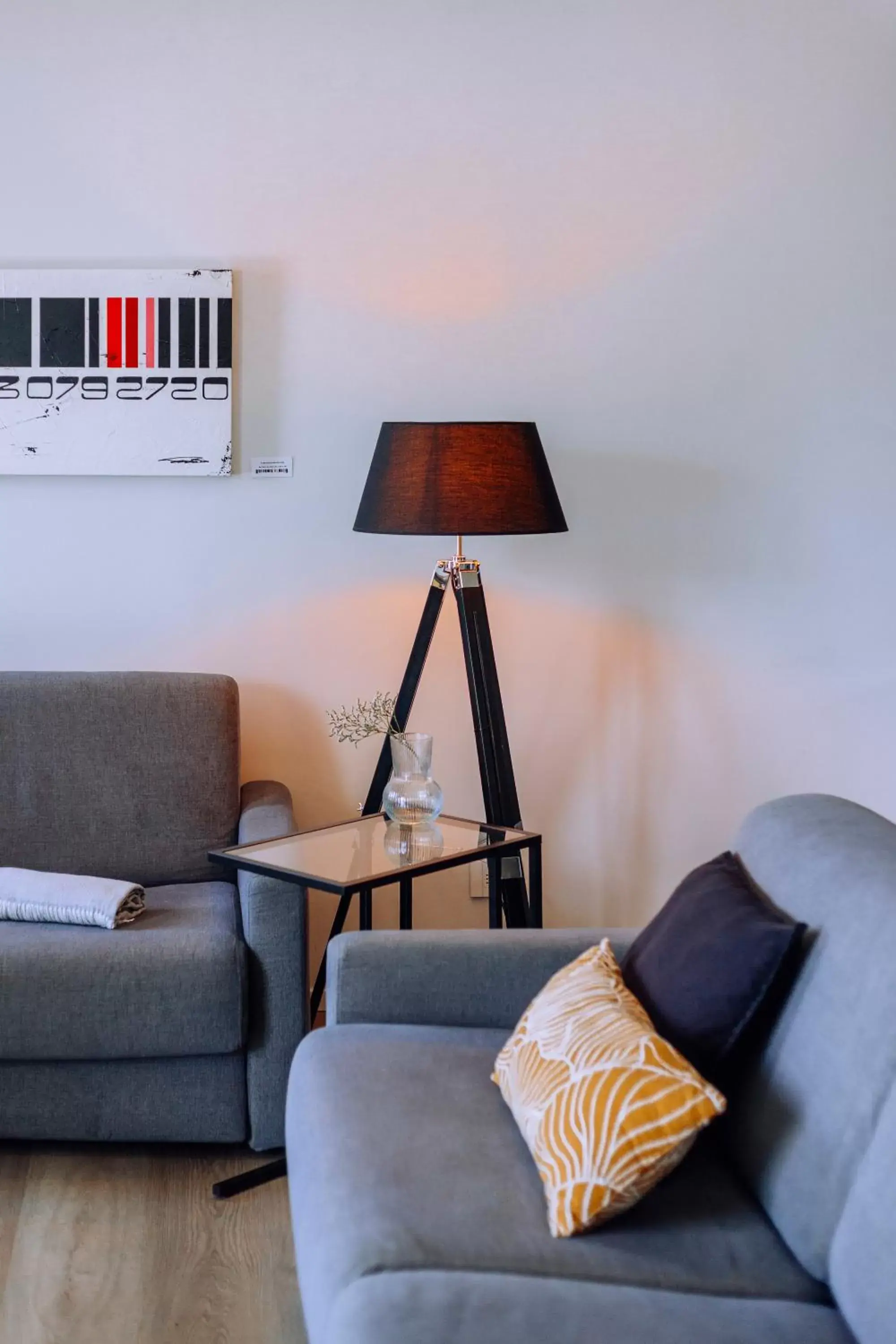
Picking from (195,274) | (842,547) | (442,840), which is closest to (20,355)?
(195,274)

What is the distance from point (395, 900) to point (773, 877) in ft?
5.22

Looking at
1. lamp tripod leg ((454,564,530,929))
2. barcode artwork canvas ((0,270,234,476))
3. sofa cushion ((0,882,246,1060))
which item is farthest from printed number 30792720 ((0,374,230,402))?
sofa cushion ((0,882,246,1060))

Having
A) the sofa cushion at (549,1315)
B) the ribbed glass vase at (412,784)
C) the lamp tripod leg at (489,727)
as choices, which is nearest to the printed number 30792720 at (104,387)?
the lamp tripod leg at (489,727)

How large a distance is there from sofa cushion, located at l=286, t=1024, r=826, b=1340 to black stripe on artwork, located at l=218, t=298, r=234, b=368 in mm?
1785

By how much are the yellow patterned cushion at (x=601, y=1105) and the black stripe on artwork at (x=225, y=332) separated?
6.26ft

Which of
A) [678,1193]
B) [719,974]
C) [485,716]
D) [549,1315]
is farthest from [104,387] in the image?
[549,1315]

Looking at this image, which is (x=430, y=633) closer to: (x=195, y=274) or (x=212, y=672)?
(x=212, y=672)

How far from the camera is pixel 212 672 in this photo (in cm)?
315

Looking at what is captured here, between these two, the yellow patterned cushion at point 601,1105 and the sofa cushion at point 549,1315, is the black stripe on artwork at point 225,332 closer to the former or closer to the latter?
the yellow patterned cushion at point 601,1105

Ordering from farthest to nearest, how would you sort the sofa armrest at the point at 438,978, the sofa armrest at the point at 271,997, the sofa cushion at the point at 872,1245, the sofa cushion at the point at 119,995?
the sofa armrest at the point at 271,997
the sofa cushion at the point at 119,995
the sofa armrest at the point at 438,978
the sofa cushion at the point at 872,1245

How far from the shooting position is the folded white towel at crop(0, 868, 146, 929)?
2.45 meters

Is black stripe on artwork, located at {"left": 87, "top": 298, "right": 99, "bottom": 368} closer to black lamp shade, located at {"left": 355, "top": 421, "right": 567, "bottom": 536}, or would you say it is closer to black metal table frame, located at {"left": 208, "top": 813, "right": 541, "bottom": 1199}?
black lamp shade, located at {"left": 355, "top": 421, "right": 567, "bottom": 536}

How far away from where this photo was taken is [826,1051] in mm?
1500

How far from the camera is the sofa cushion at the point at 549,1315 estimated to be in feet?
4.17
